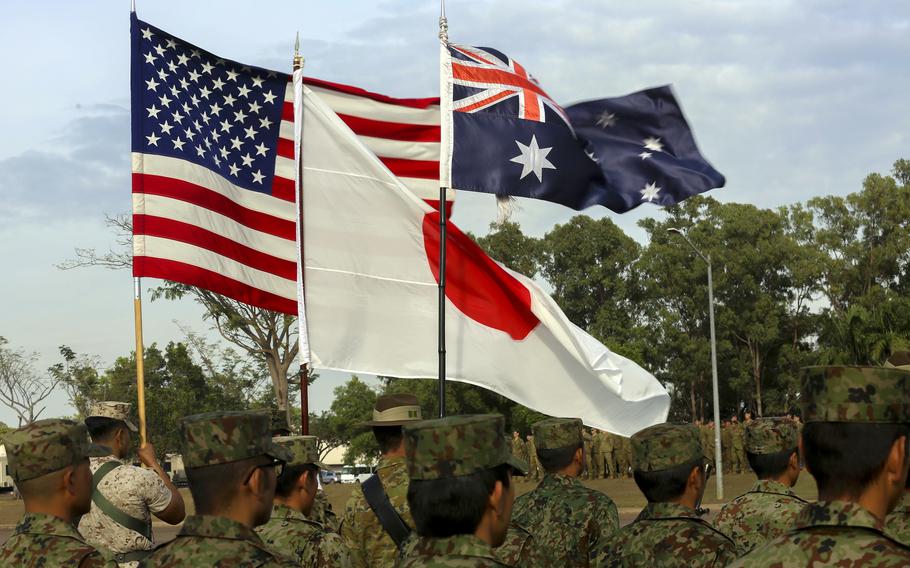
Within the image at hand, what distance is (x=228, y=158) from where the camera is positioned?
11.5m

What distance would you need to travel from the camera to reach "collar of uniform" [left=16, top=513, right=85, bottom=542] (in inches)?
175

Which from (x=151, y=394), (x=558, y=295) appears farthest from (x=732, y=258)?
(x=151, y=394)

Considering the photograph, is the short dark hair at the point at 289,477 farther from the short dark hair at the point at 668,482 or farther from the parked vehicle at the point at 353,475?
the parked vehicle at the point at 353,475

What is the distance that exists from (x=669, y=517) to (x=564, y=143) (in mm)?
5528

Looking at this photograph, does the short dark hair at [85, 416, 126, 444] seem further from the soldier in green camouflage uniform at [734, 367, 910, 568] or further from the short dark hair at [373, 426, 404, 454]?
the soldier in green camouflage uniform at [734, 367, 910, 568]

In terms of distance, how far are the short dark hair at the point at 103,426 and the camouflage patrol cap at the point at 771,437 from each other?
3.35m

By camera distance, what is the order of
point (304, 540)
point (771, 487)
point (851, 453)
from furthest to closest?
1. point (771, 487)
2. point (304, 540)
3. point (851, 453)

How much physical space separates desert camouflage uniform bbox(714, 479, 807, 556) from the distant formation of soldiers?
0.04ft

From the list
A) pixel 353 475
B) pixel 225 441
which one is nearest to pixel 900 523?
pixel 225 441

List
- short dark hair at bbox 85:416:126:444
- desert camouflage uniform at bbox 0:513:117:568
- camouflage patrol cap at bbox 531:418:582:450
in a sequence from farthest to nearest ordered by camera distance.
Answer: short dark hair at bbox 85:416:126:444
camouflage patrol cap at bbox 531:418:582:450
desert camouflage uniform at bbox 0:513:117:568

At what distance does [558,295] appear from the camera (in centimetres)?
6347

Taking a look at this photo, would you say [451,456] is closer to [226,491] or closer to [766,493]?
[226,491]

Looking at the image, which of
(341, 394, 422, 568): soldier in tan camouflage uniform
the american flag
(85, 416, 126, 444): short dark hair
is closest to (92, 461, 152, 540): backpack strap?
(85, 416, 126, 444): short dark hair

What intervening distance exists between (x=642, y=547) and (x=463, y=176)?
207 inches
